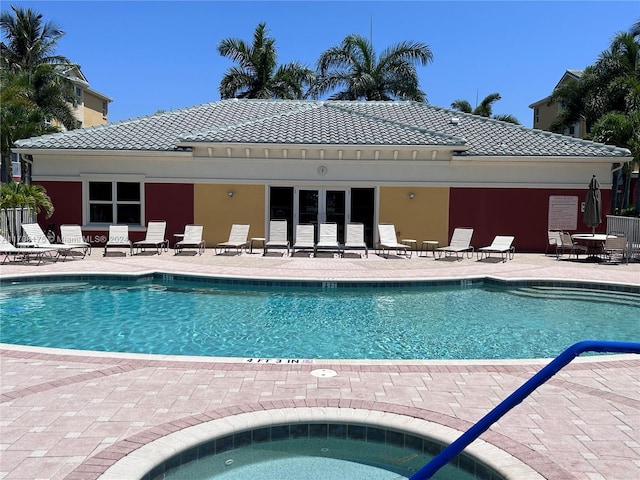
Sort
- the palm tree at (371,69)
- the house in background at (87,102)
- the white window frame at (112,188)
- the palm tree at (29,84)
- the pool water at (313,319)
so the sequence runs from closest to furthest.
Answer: the pool water at (313,319), the white window frame at (112,188), the palm tree at (29,84), the palm tree at (371,69), the house in background at (87,102)

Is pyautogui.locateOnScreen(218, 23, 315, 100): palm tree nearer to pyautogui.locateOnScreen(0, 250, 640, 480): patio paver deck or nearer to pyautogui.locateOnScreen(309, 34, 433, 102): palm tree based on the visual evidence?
pyautogui.locateOnScreen(309, 34, 433, 102): palm tree

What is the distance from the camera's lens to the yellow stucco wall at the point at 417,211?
18.8 m

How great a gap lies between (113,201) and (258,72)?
17.8 metres

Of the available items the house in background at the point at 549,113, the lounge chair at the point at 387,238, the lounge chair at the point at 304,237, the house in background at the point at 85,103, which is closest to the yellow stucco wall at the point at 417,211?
the lounge chair at the point at 387,238

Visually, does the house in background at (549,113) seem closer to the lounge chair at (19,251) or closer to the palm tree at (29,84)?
the palm tree at (29,84)

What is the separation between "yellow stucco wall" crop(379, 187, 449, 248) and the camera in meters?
18.8

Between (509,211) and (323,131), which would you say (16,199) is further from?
(509,211)

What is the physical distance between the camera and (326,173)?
18.7m

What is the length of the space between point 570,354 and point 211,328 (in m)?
7.22

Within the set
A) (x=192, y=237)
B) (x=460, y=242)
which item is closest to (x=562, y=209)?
(x=460, y=242)

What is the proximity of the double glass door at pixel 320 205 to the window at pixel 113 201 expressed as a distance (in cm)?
571

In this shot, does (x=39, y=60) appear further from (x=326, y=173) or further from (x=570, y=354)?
(x=570, y=354)

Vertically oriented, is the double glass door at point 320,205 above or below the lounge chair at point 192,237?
above

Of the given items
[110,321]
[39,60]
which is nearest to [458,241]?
[110,321]
